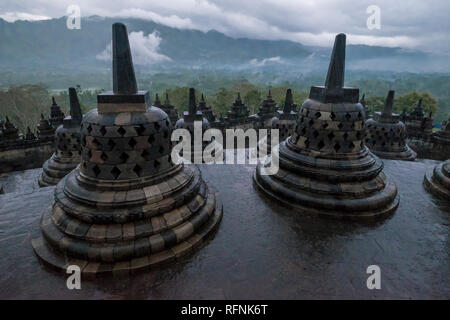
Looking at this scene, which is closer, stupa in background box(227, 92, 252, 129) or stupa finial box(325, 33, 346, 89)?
stupa finial box(325, 33, 346, 89)

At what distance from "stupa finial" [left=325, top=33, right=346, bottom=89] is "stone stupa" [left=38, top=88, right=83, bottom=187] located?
11.1 metres

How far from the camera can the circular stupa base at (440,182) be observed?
7.37 meters

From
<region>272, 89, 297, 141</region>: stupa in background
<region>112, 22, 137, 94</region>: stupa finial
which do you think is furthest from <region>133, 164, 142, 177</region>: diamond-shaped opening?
<region>272, 89, 297, 141</region>: stupa in background

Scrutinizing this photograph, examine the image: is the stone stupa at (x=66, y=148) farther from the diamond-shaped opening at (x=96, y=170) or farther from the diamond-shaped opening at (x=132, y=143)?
the diamond-shaped opening at (x=132, y=143)

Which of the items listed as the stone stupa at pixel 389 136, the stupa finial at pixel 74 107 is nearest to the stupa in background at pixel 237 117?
the stone stupa at pixel 389 136

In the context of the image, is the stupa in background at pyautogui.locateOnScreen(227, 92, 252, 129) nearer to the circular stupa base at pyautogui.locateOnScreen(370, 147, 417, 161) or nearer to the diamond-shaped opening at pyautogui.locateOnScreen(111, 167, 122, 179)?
the circular stupa base at pyautogui.locateOnScreen(370, 147, 417, 161)

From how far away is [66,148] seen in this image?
1249cm

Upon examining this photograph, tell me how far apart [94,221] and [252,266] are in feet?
10.4

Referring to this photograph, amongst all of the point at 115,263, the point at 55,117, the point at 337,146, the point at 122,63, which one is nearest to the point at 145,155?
the point at 122,63

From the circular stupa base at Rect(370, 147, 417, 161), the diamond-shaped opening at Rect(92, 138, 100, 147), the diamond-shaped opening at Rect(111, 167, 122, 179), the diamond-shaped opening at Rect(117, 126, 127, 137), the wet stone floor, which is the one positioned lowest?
the wet stone floor

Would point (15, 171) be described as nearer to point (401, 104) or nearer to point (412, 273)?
point (412, 273)

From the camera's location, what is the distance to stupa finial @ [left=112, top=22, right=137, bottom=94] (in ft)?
17.4

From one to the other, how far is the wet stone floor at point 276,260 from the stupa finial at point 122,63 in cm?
367

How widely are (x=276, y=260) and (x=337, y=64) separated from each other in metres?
5.29
